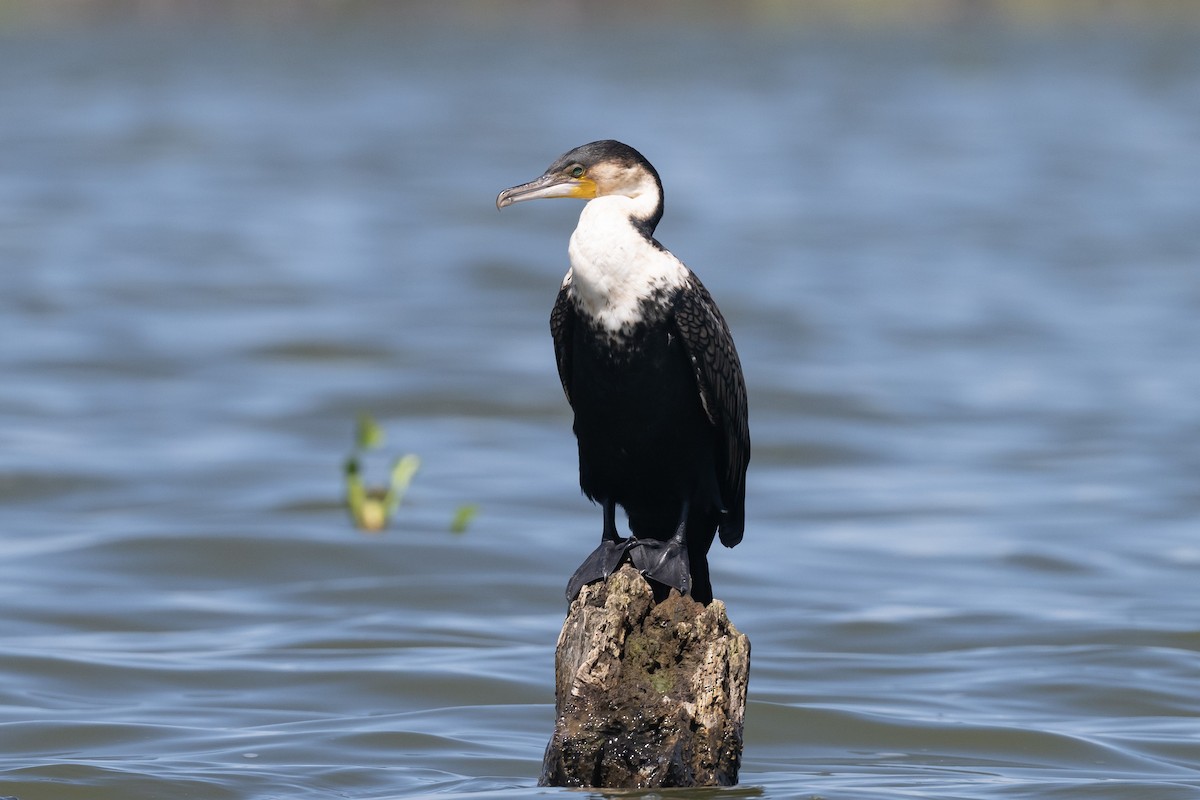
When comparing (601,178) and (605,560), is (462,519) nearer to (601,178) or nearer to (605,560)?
(605,560)

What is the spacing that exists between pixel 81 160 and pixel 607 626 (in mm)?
27574

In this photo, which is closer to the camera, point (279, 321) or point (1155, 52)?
point (279, 321)

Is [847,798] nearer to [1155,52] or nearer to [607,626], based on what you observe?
[607,626]

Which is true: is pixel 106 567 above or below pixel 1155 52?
below

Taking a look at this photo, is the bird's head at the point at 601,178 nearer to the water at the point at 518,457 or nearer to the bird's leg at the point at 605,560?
the bird's leg at the point at 605,560

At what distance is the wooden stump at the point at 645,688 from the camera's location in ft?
16.1

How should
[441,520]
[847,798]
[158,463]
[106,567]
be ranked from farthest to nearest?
[158,463] → [441,520] → [106,567] → [847,798]

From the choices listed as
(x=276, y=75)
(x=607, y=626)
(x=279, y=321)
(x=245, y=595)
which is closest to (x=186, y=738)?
(x=607, y=626)

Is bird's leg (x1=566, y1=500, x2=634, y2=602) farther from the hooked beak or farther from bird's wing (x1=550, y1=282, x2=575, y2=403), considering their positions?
the hooked beak

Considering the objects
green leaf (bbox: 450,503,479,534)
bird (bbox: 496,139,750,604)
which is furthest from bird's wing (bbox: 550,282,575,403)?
green leaf (bbox: 450,503,479,534)

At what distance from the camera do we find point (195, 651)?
782cm

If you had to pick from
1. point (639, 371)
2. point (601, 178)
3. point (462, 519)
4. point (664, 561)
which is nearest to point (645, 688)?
point (664, 561)

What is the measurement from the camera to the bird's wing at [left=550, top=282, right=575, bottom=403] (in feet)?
17.0

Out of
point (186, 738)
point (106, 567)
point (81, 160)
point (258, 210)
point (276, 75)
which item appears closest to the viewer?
point (186, 738)
